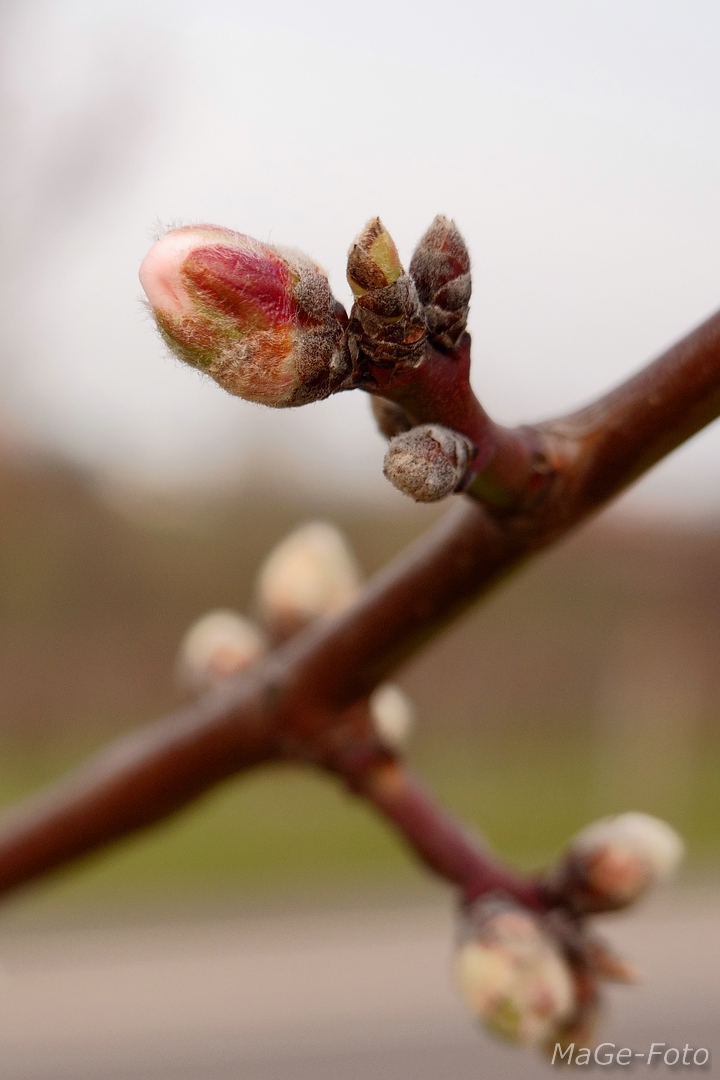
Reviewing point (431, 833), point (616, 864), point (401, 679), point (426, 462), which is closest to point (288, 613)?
point (431, 833)

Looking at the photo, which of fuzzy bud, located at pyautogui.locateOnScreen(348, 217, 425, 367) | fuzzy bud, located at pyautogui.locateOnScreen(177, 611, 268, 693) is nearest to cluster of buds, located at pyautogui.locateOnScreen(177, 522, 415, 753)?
fuzzy bud, located at pyautogui.locateOnScreen(177, 611, 268, 693)

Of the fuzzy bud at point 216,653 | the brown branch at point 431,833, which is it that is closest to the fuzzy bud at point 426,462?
the brown branch at point 431,833

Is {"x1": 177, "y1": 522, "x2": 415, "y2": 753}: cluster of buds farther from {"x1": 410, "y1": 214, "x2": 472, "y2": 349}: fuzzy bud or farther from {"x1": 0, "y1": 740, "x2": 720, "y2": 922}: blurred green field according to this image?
{"x1": 0, "y1": 740, "x2": 720, "y2": 922}: blurred green field

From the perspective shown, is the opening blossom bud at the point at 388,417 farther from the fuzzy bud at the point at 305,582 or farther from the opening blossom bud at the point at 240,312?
the fuzzy bud at the point at 305,582

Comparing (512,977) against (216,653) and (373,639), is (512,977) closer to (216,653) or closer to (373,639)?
(373,639)

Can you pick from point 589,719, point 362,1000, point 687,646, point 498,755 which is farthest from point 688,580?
point 362,1000
